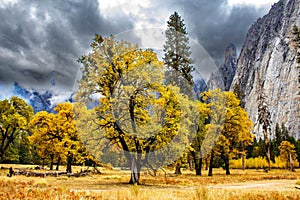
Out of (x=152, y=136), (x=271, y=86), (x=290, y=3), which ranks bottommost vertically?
(x=152, y=136)

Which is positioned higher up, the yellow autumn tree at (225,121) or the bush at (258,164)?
the yellow autumn tree at (225,121)

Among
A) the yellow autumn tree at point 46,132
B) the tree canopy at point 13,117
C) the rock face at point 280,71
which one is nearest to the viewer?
the yellow autumn tree at point 46,132

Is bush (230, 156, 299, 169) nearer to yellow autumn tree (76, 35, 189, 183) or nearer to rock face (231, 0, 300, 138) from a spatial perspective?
rock face (231, 0, 300, 138)

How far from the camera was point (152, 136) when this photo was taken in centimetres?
2019

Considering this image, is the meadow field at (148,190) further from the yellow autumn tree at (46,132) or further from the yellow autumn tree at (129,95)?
the yellow autumn tree at (46,132)

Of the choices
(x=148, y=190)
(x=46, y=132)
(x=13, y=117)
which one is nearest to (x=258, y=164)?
(x=46, y=132)

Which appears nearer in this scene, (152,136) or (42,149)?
(152,136)

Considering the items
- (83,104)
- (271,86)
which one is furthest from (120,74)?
(271,86)

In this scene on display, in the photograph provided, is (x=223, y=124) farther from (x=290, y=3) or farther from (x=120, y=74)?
(x=290, y=3)

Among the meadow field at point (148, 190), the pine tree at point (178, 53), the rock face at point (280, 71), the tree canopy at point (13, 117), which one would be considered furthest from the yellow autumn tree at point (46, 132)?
the rock face at point (280, 71)

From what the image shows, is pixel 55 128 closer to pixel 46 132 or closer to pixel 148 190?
pixel 46 132

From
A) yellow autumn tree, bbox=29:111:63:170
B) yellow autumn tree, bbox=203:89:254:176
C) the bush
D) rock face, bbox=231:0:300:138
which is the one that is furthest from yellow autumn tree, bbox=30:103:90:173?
rock face, bbox=231:0:300:138

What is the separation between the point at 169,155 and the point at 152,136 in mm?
3566

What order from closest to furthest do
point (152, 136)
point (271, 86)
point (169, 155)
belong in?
point (152, 136), point (169, 155), point (271, 86)
